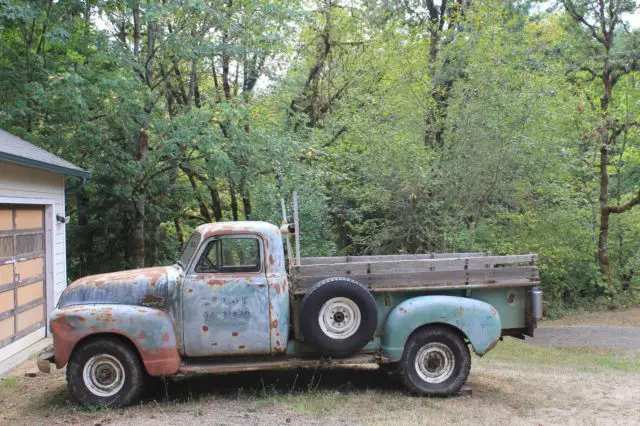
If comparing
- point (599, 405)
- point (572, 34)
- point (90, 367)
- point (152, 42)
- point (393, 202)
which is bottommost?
point (599, 405)

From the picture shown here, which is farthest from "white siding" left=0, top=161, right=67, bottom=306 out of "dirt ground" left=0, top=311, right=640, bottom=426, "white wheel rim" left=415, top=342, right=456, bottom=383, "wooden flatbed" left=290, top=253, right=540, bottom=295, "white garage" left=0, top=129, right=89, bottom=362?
"white wheel rim" left=415, top=342, right=456, bottom=383

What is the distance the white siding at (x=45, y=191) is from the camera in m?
9.18

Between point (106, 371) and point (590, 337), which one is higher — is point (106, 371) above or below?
above

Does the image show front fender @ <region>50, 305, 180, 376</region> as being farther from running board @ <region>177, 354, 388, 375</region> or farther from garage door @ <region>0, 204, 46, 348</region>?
garage door @ <region>0, 204, 46, 348</region>

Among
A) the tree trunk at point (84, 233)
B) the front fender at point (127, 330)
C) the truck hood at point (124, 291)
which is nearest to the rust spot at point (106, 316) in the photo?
the front fender at point (127, 330)

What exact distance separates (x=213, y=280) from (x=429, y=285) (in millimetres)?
2486

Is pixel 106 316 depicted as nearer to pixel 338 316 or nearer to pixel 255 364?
pixel 255 364

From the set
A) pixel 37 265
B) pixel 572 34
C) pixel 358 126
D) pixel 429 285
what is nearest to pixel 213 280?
pixel 429 285

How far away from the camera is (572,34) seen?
19.7 meters

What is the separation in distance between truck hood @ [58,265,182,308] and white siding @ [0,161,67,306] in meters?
3.13

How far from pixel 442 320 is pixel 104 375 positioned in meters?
3.79

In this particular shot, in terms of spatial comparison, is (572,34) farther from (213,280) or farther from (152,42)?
(213,280)

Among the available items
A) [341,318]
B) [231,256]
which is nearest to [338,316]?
[341,318]

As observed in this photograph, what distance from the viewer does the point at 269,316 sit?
6.65m
